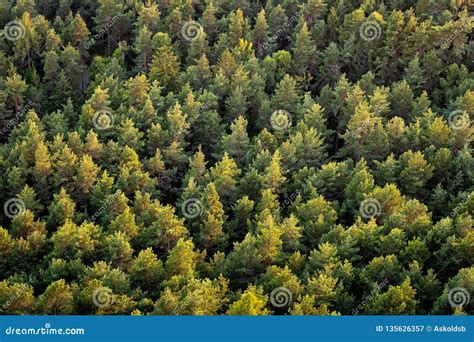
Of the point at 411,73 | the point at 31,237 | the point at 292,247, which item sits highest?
the point at 411,73

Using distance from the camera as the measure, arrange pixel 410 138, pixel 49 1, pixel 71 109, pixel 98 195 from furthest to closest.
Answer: pixel 49 1
pixel 71 109
pixel 410 138
pixel 98 195

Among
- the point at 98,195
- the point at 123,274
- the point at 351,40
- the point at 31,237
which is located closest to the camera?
the point at 123,274

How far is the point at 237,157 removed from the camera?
7725 centimetres

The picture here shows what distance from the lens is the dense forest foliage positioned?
58.8 m

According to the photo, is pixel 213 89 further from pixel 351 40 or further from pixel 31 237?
pixel 31 237

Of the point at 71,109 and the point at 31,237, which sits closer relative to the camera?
the point at 31,237

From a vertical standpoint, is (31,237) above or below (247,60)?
below

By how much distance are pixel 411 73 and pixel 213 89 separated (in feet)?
74.5

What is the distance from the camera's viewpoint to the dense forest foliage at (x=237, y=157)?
58.8 m

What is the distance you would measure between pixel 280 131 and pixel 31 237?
2978 centimetres

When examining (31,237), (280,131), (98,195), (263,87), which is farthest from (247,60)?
(31,237)

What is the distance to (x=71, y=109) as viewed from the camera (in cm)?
→ 8362

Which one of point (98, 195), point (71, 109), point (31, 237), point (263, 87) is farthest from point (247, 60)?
point (31, 237)

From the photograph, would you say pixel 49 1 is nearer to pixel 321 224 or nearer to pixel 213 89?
pixel 213 89
